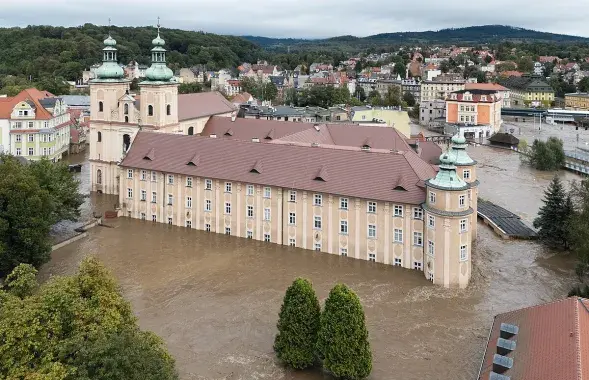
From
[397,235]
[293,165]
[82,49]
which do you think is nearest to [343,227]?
[397,235]

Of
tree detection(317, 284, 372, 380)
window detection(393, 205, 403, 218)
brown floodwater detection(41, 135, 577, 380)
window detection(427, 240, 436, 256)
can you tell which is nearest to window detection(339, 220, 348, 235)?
brown floodwater detection(41, 135, 577, 380)

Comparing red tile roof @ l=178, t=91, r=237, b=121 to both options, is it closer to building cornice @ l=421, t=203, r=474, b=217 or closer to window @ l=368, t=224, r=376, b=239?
window @ l=368, t=224, r=376, b=239

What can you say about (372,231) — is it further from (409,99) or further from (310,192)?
(409,99)

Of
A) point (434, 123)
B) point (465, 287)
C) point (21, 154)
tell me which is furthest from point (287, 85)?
point (465, 287)

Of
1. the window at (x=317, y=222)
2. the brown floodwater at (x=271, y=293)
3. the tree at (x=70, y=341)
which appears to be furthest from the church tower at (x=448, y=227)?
the tree at (x=70, y=341)

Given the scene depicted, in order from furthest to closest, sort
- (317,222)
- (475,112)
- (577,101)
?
(577,101) < (475,112) < (317,222)
